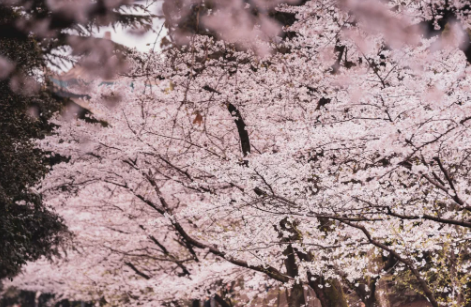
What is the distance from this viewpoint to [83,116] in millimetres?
10195

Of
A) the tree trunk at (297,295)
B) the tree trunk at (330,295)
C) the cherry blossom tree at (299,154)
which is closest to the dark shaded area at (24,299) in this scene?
the cherry blossom tree at (299,154)

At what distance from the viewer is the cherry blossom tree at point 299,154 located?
4328 millimetres

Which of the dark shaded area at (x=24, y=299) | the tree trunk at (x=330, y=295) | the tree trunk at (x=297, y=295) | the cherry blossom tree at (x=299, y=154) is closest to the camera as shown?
the cherry blossom tree at (x=299, y=154)

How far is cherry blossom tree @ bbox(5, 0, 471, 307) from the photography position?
4328 mm

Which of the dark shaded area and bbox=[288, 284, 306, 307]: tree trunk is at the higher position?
the dark shaded area

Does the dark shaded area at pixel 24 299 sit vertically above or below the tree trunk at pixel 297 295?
above

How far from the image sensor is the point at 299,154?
6.16 metres

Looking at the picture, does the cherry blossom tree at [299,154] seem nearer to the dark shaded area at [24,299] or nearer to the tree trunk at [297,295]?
the tree trunk at [297,295]

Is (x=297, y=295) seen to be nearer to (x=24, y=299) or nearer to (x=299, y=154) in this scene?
(x=299, y=154)

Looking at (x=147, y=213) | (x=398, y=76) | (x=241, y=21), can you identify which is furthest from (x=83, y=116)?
(x=241, y=21)

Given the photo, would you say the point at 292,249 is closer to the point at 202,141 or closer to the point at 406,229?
the point at 406,229

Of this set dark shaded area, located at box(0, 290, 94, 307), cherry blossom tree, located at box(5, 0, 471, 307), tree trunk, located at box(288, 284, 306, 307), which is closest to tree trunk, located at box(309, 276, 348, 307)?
cherry blossom tree, located at box(5, 0, 471, 307)

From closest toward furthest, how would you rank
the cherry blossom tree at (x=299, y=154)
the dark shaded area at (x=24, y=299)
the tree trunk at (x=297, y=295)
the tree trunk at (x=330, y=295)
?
1. the cherry blossom tree at (x=299, y=154)
2. the tree trunk at (x=330, y=295)
3. the tree trunk at (x=297, y=295)
4. the dark shaded area at (x=24, y=299)

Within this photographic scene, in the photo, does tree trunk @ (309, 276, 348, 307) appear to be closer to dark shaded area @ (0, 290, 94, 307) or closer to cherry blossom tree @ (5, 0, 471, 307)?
cherry blossom tree @ (5, 0, 471, 307)
